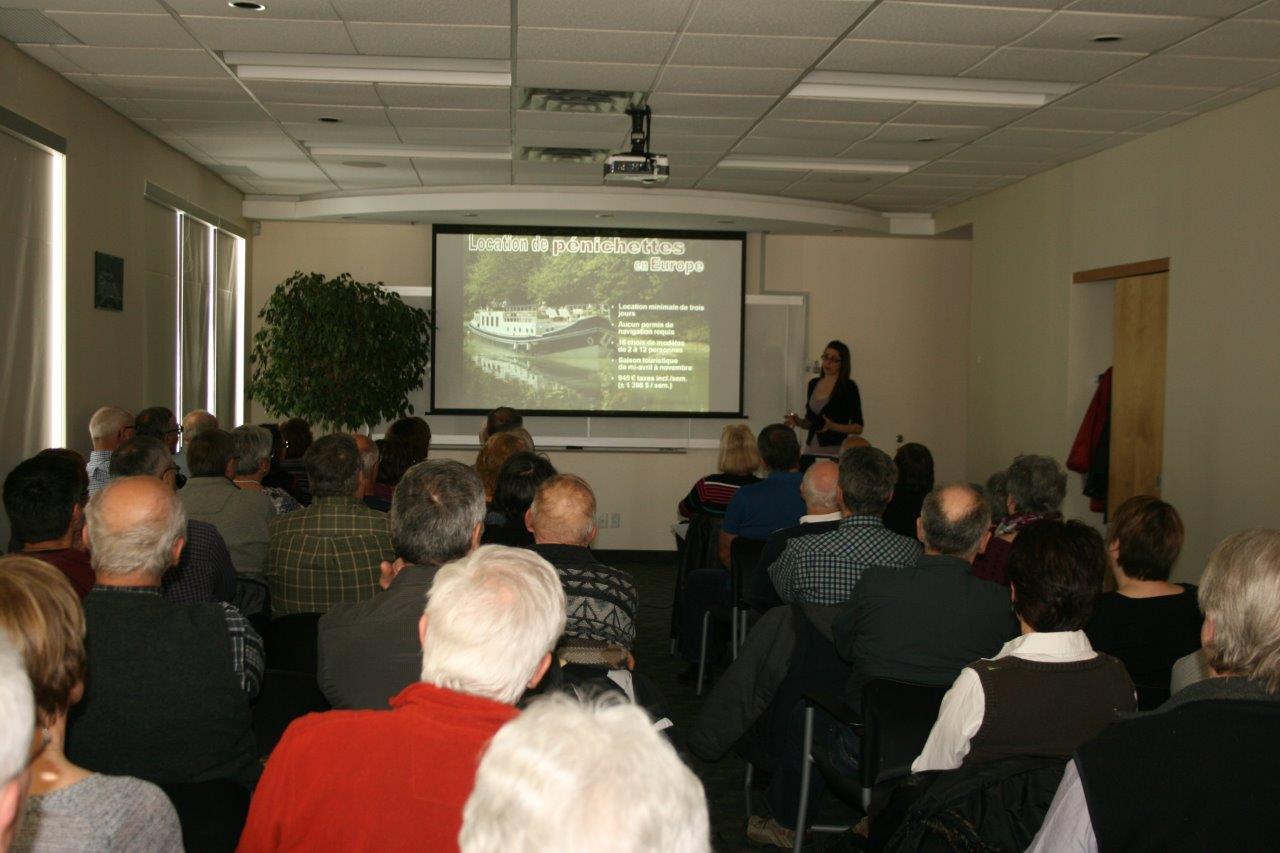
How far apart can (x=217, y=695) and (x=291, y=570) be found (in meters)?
1.47

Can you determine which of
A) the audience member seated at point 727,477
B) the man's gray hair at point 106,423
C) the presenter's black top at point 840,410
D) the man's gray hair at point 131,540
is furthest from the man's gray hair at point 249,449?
the presenter's black top at point 840,410

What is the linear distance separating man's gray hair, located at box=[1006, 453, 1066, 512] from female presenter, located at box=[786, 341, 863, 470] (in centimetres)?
474

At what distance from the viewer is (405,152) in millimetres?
7961

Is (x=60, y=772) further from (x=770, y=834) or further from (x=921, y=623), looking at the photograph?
(x=770, y=834)

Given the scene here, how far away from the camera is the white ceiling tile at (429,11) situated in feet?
15.5

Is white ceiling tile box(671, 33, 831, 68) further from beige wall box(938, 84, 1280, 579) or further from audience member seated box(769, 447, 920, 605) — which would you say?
beige wall box(938, 84, 1280, 579)

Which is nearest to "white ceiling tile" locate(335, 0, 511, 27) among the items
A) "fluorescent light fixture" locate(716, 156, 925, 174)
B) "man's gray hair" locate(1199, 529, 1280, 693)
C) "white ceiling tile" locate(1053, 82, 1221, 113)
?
"white ceiling tile" locate(1053, 82, 1221, 113)

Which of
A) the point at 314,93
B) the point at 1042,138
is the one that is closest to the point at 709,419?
the point at 1042,138

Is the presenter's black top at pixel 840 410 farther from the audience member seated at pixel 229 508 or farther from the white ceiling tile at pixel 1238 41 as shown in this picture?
the audience member seated at pixel 229 508

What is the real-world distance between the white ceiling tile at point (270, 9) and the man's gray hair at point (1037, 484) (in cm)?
338

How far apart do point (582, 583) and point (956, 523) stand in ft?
3.70

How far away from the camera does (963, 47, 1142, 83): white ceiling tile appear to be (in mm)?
5320

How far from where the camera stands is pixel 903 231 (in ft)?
33.9

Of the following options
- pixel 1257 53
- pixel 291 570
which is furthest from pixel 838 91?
pixel 291 570
